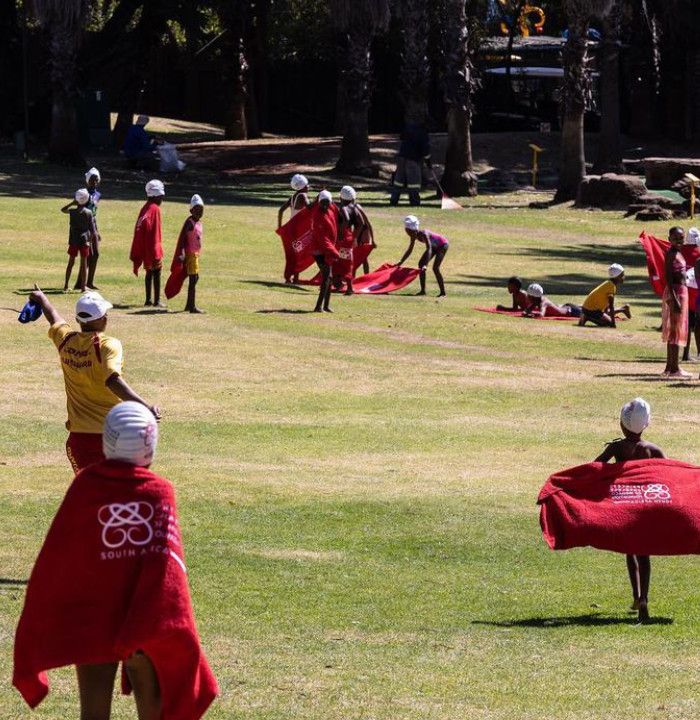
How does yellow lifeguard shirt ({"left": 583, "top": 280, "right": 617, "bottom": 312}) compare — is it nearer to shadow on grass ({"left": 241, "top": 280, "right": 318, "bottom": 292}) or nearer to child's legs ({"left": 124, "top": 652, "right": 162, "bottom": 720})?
shadow on grass ({"left": 241, "top": 280, "right": 318, "bottom": 292})

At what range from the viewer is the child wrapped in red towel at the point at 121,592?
6.65 meters

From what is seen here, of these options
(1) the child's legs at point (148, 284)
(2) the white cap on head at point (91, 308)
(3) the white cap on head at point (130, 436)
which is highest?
(2) the white cap on head at point (91, 308)


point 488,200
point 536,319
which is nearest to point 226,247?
point 536,319

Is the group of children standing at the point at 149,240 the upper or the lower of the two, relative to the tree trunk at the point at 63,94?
lower

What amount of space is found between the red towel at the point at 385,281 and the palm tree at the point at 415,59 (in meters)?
19.0

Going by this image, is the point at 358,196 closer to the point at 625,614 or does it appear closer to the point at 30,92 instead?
the point at 30,92

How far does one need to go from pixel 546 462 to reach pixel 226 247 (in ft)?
66.7

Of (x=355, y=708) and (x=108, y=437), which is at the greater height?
(x=108, y=437)

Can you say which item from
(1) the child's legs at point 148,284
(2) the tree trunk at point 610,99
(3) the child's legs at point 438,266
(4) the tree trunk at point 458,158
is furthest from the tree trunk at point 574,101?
(1) the child's legs at point 148,284

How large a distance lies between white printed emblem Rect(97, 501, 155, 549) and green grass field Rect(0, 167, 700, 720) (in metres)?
1.83

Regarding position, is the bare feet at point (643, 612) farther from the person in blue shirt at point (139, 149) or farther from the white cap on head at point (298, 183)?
the person in blue shirt at point (139, 149)

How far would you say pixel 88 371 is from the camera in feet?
34.2

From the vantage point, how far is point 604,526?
35.3ft

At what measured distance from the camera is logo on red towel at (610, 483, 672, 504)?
35.6 ft
